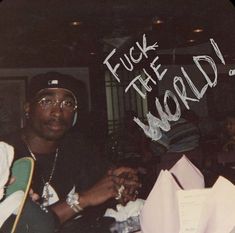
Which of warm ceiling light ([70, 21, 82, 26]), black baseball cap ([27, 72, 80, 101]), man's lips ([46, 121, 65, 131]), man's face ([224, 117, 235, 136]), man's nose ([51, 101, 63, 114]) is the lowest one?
man's face ([224, 117, 235, 136])

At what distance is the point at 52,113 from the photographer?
729 mm

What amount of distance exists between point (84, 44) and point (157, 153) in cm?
26

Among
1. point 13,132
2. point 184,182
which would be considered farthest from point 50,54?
point 184,182

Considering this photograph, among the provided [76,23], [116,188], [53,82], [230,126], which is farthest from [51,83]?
[230,126]

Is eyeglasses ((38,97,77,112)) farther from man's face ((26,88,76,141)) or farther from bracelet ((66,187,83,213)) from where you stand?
bracelet ((66,187,83,213))

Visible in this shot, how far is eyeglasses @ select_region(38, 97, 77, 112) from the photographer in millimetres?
727

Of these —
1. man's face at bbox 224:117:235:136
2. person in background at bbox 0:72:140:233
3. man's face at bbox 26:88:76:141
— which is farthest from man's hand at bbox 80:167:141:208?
man's face at bbox 224:117:235:136

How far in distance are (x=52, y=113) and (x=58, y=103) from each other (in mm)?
22

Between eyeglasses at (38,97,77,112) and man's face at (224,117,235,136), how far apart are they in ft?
1.09

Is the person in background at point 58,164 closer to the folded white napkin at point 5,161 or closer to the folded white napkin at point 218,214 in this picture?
the folded white napkin at point 5,161

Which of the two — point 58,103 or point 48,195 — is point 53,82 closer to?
point 58,103

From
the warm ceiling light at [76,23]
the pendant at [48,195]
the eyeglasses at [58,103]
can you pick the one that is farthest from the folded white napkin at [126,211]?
the warm ceiling light at [76,23]

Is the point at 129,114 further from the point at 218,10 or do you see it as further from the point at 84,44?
the point at 218,10

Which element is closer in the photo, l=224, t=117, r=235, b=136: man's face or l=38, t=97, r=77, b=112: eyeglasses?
l=38, t=97, r=77, b=112: eyeglasses
